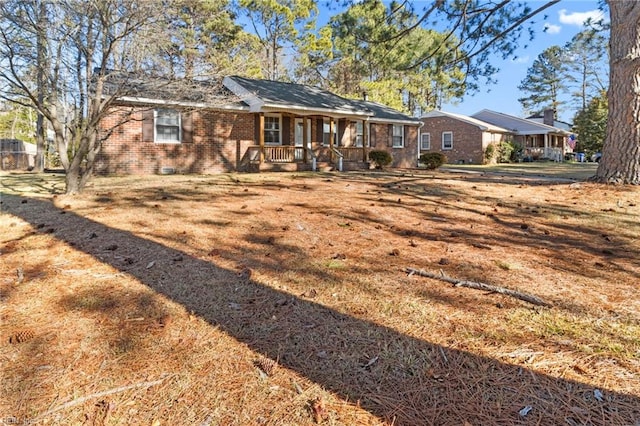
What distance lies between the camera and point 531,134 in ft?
114

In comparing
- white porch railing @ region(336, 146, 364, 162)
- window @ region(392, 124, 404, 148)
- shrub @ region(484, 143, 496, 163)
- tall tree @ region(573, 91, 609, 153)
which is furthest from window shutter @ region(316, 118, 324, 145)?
tall tree @ region(573, 91, 609, 153)

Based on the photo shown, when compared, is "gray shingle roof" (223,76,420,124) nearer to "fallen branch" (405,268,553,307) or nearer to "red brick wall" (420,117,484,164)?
"red brick wall" (420,117,484,164)

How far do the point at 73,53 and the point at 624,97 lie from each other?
11.3m

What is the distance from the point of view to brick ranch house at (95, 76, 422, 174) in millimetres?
13734

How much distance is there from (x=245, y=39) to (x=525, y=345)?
1077 inches

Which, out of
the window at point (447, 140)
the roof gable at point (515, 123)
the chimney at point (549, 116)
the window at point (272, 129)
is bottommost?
the window at point (272, 129)

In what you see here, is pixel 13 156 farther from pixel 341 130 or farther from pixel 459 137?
pixel 459 137

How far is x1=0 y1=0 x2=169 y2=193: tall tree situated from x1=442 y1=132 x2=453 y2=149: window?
2659 cm

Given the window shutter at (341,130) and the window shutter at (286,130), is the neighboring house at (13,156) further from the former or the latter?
the window shutter at (341,130)

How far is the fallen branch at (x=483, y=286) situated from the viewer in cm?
290

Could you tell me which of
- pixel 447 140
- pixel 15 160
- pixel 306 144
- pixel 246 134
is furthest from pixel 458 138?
pixel 15 160

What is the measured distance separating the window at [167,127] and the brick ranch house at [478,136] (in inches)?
869

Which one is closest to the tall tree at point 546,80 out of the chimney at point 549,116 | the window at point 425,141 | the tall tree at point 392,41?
the chimney at point 549,116

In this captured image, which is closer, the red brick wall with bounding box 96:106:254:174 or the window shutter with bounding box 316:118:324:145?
the red brick wall with bounding box 96:106:254:174
